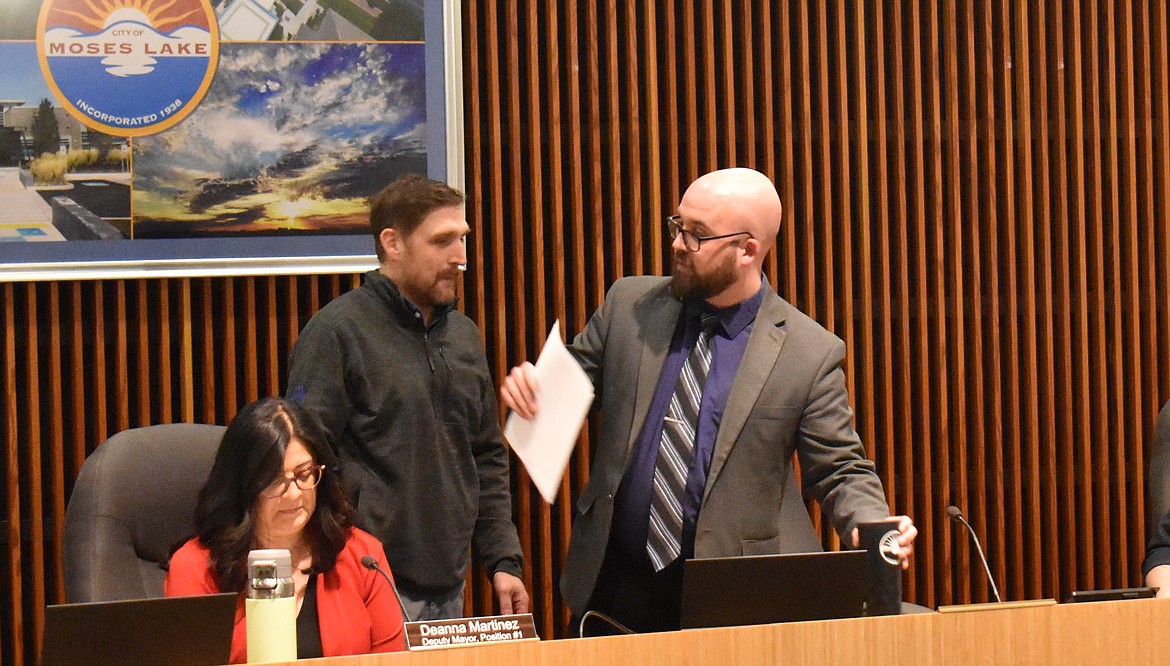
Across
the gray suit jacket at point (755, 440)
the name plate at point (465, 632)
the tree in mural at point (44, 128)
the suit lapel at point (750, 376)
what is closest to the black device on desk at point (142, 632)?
the name plate at point (465, 632)

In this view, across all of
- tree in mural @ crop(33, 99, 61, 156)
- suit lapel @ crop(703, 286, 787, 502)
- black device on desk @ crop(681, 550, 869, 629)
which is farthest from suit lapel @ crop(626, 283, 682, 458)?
tree in mural @ crop(33, 99, 61, 156)

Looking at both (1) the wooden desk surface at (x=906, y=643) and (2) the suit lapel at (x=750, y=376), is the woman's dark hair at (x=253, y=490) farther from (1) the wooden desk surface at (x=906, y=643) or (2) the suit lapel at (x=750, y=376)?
(2) the suit lapel at (x=750, y=376)

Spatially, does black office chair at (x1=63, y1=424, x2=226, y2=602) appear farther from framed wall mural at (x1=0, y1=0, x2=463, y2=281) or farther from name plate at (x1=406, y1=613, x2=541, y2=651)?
framed wall mural at (x1=0, y1=0, x2=463, y2=281)

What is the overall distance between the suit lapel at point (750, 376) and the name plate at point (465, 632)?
88cm

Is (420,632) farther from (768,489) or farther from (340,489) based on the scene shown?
(768,489)

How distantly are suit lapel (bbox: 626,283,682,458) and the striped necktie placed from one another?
0.18 ft

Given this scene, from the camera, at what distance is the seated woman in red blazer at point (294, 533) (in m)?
2.42

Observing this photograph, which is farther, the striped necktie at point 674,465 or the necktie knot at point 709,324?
the necktie knot at point 709,324

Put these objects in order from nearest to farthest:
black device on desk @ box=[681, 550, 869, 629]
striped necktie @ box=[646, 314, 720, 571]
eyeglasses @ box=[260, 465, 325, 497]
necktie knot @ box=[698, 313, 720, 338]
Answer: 1. black device on desk @ box=[681, 550, 869, 629]
2. eyeglasses @ box=[260, 465, 325, 497]
3. striped necktie @ box=[646, 314, 720, 571]
4. necktie knot @ box=[698, 313, 720, 338]

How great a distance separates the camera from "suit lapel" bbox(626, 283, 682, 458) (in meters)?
2.86

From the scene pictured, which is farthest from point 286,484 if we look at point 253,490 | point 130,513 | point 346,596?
point 130,513

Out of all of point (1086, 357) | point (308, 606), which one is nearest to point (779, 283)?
point (1086, 357)

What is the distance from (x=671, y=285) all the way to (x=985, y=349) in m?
1.91

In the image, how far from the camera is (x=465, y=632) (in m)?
1.94
